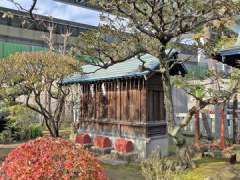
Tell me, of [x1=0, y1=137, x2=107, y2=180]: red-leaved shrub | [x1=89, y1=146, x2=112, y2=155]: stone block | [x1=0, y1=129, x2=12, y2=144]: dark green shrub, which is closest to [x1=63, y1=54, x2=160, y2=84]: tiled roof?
[x1=89, y1=146, x2=112, y2=155]: stone block

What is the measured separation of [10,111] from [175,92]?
35.5ft

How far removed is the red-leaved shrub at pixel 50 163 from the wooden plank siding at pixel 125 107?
9029mm

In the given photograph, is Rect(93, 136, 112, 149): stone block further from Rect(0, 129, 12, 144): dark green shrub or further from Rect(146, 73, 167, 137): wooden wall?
Rect(0, 129, 12, 144): dark green shrub

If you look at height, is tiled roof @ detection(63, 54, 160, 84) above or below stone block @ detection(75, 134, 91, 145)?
above

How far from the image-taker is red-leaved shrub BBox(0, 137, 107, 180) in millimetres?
6234

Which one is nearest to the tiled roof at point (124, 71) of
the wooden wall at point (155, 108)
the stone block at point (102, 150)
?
the wooden wall at point (155, 108)

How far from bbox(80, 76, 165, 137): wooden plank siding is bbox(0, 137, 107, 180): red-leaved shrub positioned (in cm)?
903

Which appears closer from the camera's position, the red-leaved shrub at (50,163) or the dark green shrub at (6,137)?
the red-leaved shrub at (50,163)

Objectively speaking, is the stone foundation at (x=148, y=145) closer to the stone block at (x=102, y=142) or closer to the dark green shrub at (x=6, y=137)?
the stone block at (x=102, y=142)

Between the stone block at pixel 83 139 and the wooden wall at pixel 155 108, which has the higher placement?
the wooden wall at pixel 155 108

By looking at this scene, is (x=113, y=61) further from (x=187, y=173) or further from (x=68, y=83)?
(x=68, y=83)

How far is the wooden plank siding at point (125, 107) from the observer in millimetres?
15742

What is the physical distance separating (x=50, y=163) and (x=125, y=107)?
1033cm

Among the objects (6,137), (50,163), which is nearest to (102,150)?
(6,137)
